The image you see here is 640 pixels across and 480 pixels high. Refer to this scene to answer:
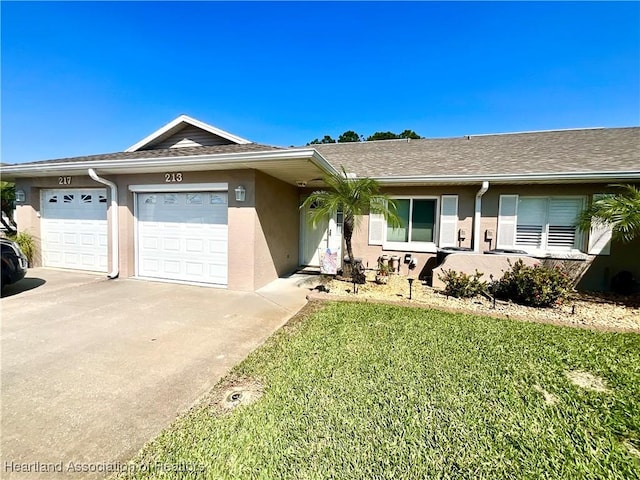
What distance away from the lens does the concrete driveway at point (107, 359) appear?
220cm

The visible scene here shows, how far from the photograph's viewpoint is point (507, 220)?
8070 mm

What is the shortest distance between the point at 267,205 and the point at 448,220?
18.4ft

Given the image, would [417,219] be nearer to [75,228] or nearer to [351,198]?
[351,198]

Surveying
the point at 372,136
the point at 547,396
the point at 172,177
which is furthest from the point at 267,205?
the point at 372,136

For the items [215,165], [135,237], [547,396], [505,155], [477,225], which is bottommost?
[547,396]

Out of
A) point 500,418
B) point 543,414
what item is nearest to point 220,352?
point 500,418

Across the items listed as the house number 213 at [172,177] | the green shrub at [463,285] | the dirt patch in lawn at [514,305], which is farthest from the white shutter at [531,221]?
the house number 213 at [172,177]

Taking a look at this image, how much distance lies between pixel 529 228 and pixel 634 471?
7.55 meters

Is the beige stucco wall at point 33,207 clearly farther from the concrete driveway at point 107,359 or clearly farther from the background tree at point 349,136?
the background tree at point 349,136

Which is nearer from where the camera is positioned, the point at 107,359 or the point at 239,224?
the point at 107,359

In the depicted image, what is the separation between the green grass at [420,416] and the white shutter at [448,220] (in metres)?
4.59

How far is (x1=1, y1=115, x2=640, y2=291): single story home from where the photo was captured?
6.89 metres

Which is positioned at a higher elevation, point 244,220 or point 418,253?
point 244,220

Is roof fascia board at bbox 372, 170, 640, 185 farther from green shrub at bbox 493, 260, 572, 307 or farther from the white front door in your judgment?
green shrub at bbox 493, 260, 572, 307
